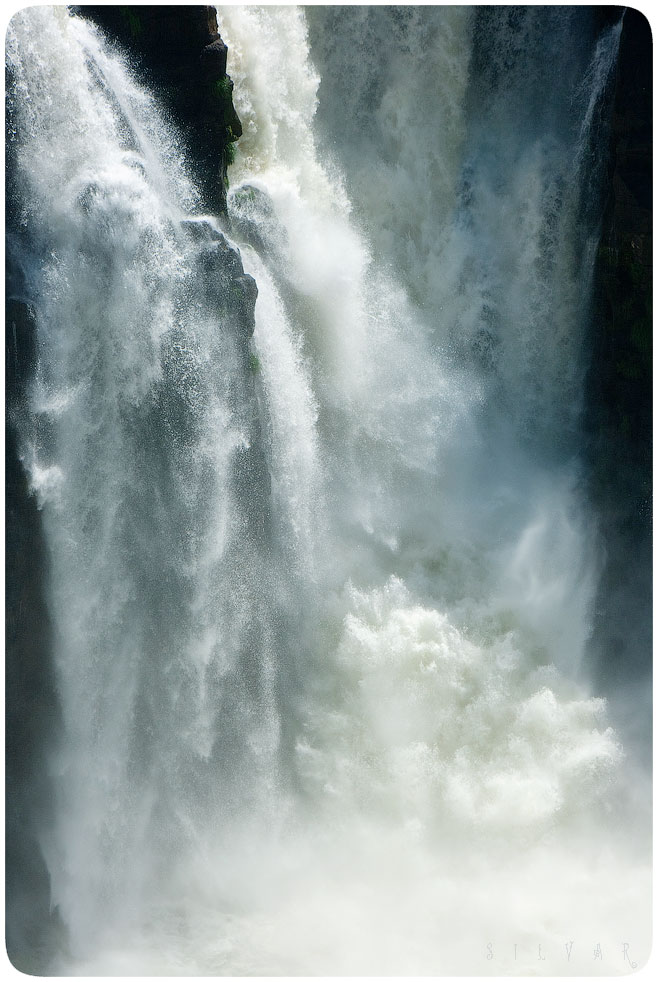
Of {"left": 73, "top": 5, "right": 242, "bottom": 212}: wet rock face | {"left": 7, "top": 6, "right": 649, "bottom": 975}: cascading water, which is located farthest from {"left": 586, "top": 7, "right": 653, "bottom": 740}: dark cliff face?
{"left": 73, "top": 5, "right": 242, "bottom": 212}: wet rock face

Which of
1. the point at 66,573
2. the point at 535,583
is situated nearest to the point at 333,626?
the point at 535,583

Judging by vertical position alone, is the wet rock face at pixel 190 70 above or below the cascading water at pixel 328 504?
above

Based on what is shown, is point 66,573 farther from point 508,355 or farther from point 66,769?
point 508,355

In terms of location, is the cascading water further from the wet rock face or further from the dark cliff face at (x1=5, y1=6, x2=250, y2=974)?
the wet rock face

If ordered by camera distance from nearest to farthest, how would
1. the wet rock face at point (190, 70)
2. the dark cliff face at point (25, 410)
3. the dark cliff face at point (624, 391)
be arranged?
the dark cliff face at point (25, 410) → the wet rock face at point (190, 70) → the dark cliff face at point (624, 391)

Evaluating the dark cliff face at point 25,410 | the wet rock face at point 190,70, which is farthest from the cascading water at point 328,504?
the wet rock face at point 190,70

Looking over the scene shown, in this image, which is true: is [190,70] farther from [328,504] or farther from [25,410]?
[328,504]

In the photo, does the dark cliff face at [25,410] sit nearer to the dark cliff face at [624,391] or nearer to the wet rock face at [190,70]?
the wet rock face at [190,70]
